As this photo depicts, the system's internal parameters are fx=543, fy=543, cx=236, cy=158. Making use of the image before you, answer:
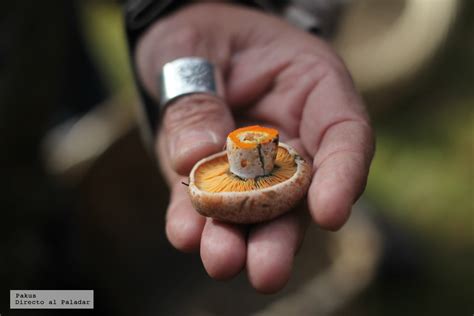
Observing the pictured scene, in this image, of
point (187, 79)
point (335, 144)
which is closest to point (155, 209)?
point (187, 79)

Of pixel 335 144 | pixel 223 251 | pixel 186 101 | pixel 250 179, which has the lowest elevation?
pixel 223 251

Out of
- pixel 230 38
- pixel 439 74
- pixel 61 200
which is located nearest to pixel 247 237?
pixel 230 38

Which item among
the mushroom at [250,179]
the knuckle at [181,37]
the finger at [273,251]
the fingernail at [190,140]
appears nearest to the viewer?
the finger at [273,251]

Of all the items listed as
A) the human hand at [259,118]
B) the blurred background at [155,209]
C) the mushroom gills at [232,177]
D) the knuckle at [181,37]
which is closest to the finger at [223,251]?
the human hand at [259,118]

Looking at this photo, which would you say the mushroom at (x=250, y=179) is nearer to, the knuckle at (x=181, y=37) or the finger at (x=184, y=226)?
the finger at (x=184, y=226)

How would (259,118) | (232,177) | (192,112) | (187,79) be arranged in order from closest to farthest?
(232,177), (192,112), (187,79), (259,118)

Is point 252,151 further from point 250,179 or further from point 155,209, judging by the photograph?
point 155,209

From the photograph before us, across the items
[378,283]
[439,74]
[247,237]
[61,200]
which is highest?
[439,74]

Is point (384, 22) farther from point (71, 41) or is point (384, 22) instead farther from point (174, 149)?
point (174, 149)
